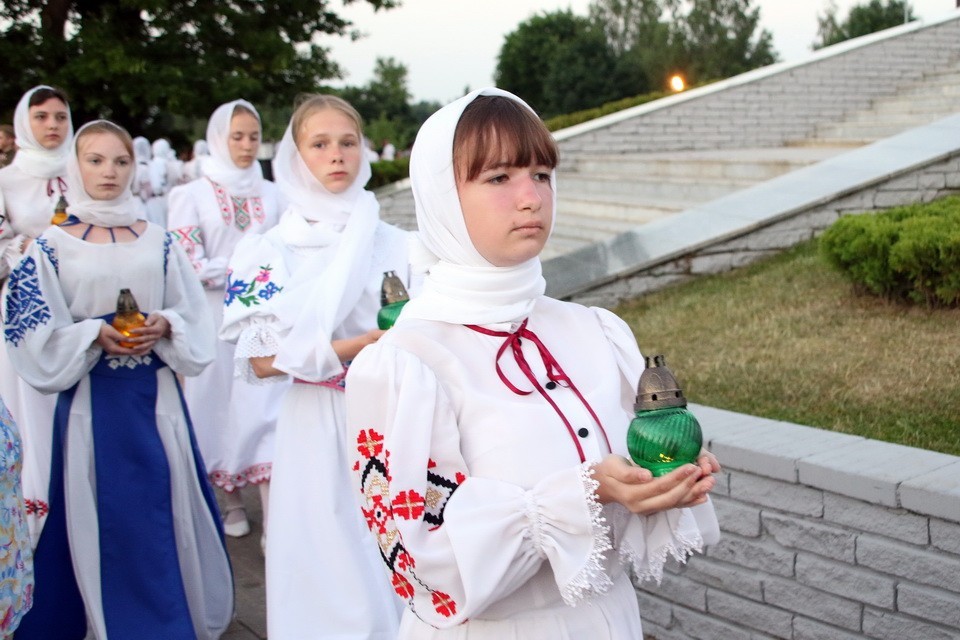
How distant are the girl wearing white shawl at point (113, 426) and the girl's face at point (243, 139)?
7.88 feet

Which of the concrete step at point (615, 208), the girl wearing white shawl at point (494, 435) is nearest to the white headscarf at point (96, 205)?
the girl wearing white shawl at point (494, 435)

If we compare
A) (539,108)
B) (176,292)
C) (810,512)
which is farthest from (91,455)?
(539,108)

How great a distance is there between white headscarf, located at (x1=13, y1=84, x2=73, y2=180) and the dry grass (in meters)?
3.72

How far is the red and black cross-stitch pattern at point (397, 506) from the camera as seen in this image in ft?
7.12

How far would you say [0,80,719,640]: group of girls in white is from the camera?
2.18 metres

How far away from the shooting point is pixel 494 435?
2.27 meters

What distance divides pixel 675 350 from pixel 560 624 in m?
3.91

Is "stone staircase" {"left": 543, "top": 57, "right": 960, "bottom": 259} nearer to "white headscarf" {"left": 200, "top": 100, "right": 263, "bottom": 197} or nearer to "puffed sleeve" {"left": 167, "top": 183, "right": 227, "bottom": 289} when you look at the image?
"white headscarf" {"left": 200, "top": 100, "right": 263, "bottom": 197}

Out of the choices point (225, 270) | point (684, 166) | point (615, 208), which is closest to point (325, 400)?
point (225, 270)

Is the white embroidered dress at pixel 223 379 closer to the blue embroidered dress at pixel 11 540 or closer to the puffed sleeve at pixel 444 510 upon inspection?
the blue embroidered dress at pixel 11 540

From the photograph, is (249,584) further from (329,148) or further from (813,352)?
(813,352)

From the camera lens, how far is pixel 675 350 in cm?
609

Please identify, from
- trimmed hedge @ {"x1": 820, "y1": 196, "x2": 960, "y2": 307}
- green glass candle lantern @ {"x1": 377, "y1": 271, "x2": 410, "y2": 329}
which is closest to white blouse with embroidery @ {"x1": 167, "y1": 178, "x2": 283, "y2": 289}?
trimmed hedge @ {"x1": 820, "y1": 196, "x2": 960, "y2": 307}

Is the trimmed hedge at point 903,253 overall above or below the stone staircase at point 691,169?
below
